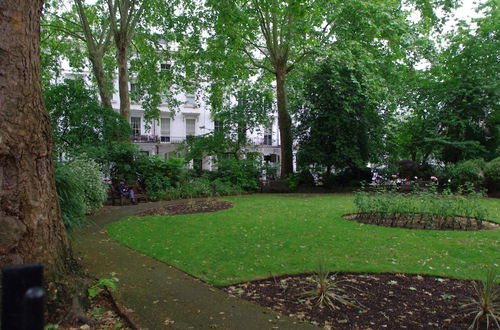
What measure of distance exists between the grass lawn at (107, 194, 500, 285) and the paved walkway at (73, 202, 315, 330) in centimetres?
35

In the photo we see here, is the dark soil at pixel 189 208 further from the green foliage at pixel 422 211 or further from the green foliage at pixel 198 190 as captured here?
the green foliage at pixel 422 211

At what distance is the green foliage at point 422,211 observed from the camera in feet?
31.6

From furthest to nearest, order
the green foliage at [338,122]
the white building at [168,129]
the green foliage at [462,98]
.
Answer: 1. the white building at [168,129]
2. the green foliage at [462,98]
3. the green foliage at [338,122]

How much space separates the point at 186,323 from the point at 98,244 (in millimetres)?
4791

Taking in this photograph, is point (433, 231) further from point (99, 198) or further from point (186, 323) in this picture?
point (99, 198)

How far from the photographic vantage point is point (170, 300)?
4773 millimetres

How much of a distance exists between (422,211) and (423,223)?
0.31 metres

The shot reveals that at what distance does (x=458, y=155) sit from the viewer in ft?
75.5

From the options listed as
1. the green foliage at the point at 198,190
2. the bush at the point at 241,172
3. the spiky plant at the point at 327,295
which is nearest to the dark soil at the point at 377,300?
the spiky plant at the point at 327,295

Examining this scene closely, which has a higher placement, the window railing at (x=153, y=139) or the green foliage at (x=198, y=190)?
the window railing at (x=153, y=139)

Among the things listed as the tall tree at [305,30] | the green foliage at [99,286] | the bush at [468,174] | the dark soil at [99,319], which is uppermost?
the tall tree at [305,30]

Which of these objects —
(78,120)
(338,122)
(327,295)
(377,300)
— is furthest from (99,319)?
(338,122)

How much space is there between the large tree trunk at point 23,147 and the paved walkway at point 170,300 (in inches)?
45.2

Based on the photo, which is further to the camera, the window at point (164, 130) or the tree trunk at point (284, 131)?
the window at point (164, 130)
